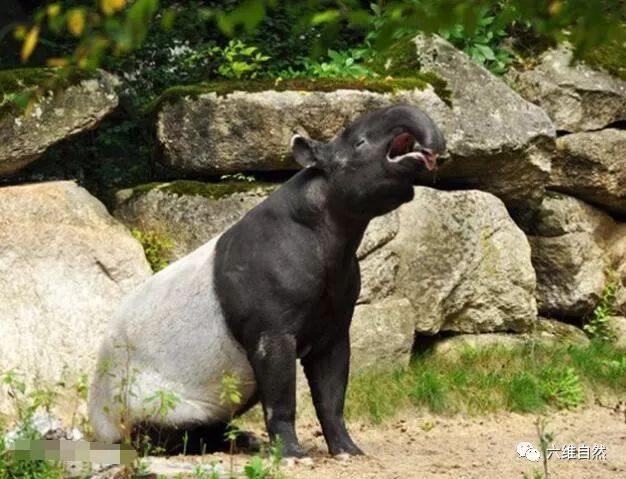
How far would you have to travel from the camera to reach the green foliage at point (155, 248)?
31.9ft

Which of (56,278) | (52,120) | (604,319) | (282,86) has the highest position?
(282,86)

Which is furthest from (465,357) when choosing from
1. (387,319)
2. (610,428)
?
(610,428)

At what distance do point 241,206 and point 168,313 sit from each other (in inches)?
91.1

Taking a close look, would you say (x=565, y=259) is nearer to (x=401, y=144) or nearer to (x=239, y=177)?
(x=239, y=177)

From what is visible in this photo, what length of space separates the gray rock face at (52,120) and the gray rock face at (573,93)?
3.77 m

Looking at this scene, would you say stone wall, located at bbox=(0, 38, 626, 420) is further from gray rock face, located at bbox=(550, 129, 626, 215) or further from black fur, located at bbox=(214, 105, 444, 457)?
black fur, located at bbox=(214, 105, 444, 457)

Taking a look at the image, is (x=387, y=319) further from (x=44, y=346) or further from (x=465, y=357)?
(x=44, y=346)

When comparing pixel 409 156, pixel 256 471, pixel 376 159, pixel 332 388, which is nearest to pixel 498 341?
pixel 332 388

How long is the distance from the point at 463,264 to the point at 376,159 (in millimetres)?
3647

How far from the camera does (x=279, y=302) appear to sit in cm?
705

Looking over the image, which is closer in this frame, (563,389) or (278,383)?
(278,383)

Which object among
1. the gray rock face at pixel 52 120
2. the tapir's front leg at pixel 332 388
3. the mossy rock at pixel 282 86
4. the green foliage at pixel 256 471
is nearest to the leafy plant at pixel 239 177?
the mossy rock at pixel 282 86

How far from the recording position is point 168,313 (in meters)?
7.41

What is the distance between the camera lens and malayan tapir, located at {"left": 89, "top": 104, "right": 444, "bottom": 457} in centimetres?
705
